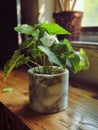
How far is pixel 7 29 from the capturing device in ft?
A: 4.60

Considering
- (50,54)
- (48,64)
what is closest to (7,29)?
(48,64)

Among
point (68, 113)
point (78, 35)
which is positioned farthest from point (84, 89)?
point (78, 35)

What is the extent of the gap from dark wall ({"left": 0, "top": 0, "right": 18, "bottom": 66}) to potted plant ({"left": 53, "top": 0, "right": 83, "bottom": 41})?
1.12 ft

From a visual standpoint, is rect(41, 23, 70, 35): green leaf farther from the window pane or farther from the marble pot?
the window pane

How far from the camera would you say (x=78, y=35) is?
1.21m

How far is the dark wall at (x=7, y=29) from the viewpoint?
1.36 meters

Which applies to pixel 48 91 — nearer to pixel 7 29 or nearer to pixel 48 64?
pixel 48 64

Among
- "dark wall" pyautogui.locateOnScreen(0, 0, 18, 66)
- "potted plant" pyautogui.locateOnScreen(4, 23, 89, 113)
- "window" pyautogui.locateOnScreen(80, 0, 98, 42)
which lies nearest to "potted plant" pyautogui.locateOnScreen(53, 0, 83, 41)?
"window" pyautogui.locateOnScreen(80, 0, 98, 42)

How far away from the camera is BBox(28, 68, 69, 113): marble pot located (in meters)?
0.67

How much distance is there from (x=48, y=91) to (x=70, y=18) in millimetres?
591

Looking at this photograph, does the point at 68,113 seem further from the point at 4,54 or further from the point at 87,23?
the point at 4,54

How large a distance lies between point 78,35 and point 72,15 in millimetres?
145

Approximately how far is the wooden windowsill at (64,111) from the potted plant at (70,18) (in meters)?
0.34

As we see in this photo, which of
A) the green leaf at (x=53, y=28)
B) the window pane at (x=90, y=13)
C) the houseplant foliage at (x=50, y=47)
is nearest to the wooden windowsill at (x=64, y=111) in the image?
the houseplant foliage at (x=50, y=47)
